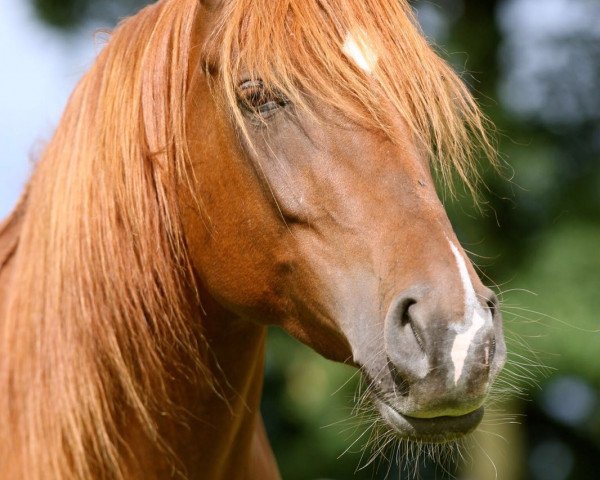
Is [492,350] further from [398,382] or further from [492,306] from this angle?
[398,382]

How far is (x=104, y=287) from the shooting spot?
6.72 ft

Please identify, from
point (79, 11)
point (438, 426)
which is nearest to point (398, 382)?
point (438, 426)

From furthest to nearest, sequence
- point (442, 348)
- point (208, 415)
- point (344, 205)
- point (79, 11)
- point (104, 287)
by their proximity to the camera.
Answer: point (79, 11)
point (208, 415)
point (104, 287)
point (344, 205)
point (442, 348)

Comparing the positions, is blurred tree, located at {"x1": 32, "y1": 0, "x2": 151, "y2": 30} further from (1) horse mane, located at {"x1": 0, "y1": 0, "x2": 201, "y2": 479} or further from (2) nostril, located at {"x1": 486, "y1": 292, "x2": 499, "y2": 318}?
(2) nostril, located at {"x1": 486, "y1": 292, "x2": 499, "y2": 318}

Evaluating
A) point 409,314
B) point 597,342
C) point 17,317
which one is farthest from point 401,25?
point 597,342

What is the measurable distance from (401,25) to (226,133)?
474mm

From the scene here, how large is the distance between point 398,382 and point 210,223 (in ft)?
2.09

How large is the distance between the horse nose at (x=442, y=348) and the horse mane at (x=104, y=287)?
65 centimetres

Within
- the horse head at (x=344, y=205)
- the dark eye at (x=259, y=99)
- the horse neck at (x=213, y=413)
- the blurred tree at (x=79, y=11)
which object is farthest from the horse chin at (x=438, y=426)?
the blurred tree at (x=79, y=11)

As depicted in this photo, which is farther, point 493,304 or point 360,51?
point 360,51

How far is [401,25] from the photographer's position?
6.50ft

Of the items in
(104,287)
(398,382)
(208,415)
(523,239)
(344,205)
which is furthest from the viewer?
(523,239)

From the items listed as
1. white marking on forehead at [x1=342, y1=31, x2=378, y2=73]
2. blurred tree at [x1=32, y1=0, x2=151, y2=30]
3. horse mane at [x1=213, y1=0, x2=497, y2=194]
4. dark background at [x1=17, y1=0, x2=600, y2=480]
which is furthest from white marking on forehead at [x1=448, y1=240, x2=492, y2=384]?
blurred tree at [x1=32, y1=0, x2=151, y2=30]

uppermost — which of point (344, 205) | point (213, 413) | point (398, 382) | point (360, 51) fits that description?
point (360, 51)
